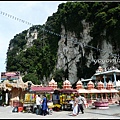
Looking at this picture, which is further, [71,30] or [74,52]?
[71,30]

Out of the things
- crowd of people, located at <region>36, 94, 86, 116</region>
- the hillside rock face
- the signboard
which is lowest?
crowd of people, located at <region>36, 94, 86, 116</region>

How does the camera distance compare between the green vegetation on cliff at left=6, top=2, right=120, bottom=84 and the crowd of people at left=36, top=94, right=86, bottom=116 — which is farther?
the green vegetation on cliff at left=6, top=2, right=120, bottom=84

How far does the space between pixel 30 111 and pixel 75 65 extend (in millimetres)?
26783

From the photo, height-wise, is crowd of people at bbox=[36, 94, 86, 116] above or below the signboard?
below

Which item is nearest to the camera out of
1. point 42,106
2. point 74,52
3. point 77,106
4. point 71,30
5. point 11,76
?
point 77,106

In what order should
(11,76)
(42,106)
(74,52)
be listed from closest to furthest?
(42,106) → (11,76) → (74,52)

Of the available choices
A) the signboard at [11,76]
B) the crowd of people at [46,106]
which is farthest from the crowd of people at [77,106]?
the signboard at [11,76]

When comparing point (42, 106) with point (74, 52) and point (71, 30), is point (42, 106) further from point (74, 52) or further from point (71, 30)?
point (71, 30)

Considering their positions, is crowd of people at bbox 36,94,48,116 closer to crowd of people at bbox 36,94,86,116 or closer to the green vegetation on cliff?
crowd of people at bbox 36,94,86,116

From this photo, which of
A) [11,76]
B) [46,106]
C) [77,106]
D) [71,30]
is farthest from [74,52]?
[77,106]

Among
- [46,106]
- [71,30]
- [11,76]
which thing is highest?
[71,30]

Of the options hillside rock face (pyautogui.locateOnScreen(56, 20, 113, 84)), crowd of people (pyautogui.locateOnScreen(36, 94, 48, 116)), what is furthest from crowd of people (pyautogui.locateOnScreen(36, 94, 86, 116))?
hillside rock face (pyautogui.locateOnScreen(56, 20, 113, 84))

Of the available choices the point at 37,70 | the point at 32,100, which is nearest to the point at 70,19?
the point at 37,70

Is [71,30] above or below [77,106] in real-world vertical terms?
above
